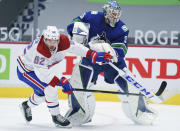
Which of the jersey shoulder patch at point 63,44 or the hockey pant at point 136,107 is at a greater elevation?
the jersey shoulder patch at point 63,44

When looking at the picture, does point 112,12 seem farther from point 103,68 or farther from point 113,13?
point 103,68

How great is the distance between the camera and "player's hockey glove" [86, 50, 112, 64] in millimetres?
3957

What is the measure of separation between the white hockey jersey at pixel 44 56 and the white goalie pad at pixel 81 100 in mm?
247

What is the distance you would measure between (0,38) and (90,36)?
7.05 feet

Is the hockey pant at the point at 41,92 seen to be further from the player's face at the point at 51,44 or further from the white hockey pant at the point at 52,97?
the player's face at the point at 51,44

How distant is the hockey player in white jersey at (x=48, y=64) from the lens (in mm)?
3684

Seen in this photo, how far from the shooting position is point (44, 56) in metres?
3.66

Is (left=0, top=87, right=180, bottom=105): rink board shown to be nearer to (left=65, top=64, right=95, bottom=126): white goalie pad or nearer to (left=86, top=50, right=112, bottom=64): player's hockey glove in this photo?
(left=65, top=64, right=95, bottom=126): white goalie pad

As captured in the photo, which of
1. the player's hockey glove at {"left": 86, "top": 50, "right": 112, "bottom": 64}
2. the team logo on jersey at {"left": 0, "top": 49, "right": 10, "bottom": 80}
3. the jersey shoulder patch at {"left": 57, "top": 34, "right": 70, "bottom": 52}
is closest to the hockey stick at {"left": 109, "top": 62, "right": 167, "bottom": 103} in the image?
the player's hockey glove at {"left": 86, "top": 50, "right": 112, "bottom": 64}

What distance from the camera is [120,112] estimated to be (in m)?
5.05

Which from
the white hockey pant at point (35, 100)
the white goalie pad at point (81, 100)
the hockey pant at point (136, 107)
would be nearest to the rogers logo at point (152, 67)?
the hockey pant at point (136, 107)

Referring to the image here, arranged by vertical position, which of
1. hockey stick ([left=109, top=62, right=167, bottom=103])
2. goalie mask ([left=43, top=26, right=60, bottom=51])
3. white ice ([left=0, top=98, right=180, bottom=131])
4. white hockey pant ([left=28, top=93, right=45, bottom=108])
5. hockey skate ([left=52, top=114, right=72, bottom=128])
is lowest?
white ice ([left=0, top=98, right=180, bottom=131])

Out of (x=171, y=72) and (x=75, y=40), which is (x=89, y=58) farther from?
(x=171, y=72)

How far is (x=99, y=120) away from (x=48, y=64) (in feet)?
3.22
